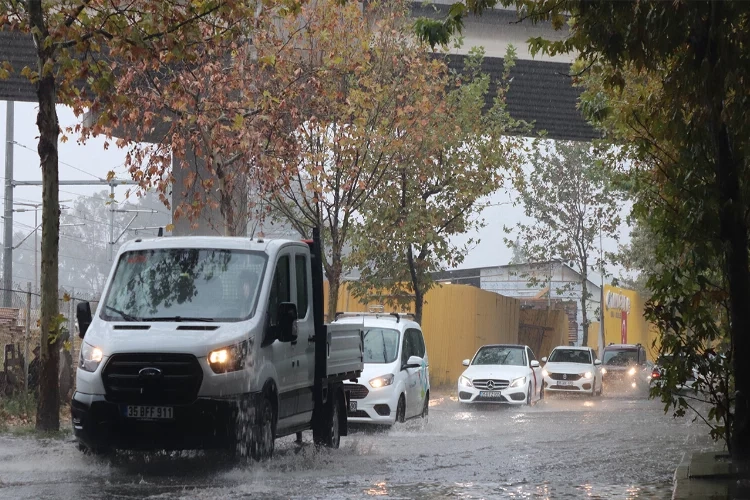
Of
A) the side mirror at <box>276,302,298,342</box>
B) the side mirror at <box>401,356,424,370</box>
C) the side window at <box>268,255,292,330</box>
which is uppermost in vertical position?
the side window at <box>268,255,292,330</box>

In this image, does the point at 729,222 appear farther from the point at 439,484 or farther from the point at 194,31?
the point at 194,31

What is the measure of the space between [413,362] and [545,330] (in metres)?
31.8

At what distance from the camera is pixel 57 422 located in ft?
47.9

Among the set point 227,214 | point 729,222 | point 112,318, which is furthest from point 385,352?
point 729,222

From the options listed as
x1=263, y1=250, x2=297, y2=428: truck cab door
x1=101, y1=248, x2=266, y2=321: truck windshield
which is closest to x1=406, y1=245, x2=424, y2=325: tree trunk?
x1=263, y1=250, x2=297, y2=428: truck cab door

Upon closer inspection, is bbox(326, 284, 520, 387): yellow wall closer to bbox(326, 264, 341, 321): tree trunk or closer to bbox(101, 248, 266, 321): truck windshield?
bbox(326, 264, 341, 321): tree trunk

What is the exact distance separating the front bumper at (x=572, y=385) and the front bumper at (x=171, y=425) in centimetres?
2213

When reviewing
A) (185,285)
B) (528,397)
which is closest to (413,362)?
(185,285)

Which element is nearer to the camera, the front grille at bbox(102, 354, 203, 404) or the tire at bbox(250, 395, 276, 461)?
the front grille at bbox(102, 354, 203, 404)

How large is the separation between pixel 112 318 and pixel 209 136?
8.01 m

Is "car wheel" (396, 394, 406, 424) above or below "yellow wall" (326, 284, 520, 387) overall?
A: below

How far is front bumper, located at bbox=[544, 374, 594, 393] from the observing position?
31.6 meters

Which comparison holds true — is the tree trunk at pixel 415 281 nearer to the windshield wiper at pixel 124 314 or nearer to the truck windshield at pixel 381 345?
the truck windshield at pixel 381 345

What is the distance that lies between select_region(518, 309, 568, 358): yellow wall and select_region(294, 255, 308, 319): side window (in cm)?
3680
